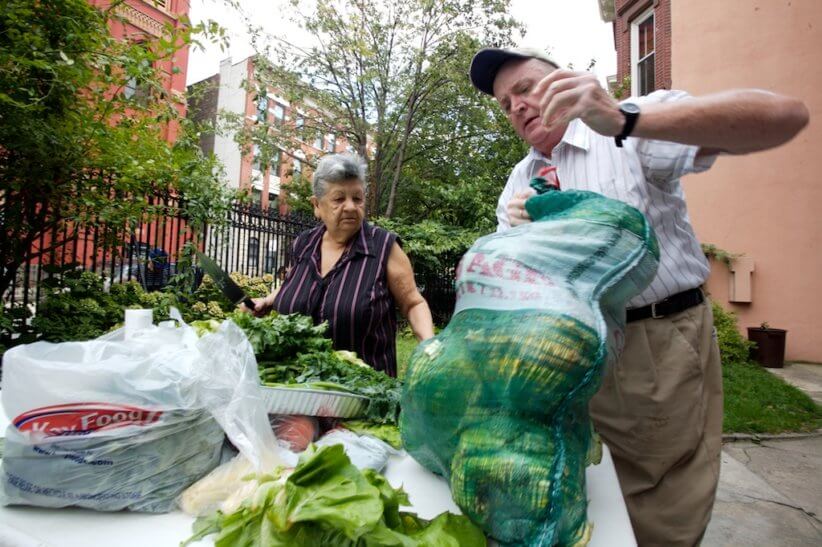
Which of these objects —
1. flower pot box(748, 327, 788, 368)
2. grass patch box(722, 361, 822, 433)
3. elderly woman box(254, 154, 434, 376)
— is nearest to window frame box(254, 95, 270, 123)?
elderly woman box(254, 154, 434, 376)

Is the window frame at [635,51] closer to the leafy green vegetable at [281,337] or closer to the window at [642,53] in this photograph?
the window at [642,53]

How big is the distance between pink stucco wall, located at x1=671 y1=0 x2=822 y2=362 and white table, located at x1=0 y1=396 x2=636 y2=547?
9676 millimetres

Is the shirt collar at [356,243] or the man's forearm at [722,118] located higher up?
the man's forearm at [722,118]

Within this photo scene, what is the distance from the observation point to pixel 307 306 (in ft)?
7.59

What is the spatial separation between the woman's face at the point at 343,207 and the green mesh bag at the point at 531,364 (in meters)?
1.46

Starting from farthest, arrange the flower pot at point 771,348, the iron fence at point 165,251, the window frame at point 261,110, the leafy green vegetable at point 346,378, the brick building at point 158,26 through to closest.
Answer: the window frame at point 261,110
the flower pot at point 771,348
the iron fence at point 165,251
the brick building at point 158,26
the leafy green vegetable at point 346,378

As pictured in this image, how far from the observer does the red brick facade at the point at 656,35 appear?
10258mm

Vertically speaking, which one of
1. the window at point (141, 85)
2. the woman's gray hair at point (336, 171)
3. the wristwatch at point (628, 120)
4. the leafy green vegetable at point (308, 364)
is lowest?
the leafy green vegetable at point (308, 364)

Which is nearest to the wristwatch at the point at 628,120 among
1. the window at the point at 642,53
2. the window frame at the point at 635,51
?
the window at the point at 642,53

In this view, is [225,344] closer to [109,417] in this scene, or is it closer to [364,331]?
[109,417]

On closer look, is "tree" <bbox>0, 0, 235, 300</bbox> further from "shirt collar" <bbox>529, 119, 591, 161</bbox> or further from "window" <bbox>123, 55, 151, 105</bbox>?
"shirt collar" <bbox>529, 119, 591, 161</bbox>

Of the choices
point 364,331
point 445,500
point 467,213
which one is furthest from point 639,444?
point 467,213

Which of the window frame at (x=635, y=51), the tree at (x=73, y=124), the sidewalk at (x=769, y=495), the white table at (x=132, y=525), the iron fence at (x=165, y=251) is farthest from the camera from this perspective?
the window frame at (x=635, y=51)

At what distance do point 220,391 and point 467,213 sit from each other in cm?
1198
